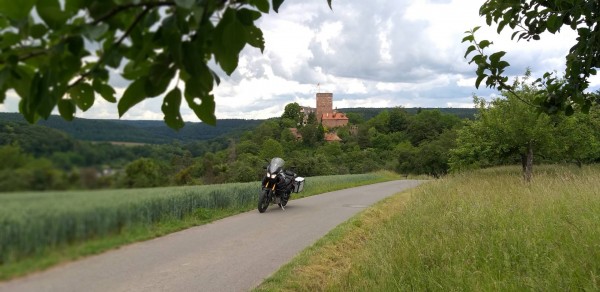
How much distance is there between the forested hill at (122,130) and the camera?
3.77 ft

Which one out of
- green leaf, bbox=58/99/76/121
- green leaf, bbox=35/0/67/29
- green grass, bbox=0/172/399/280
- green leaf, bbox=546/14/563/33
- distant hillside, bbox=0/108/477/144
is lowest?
green grass, bbox=0/172/399/280

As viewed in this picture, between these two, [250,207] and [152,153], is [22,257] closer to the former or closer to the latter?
[152,153]

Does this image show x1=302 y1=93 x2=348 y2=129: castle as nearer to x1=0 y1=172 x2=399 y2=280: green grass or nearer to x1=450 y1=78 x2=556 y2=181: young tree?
x1=450 y1=78 x2=556 y2=181: young tree

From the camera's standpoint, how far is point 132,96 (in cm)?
110

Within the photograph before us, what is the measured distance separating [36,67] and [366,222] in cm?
978

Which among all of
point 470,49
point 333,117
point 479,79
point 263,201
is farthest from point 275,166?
point 333,117

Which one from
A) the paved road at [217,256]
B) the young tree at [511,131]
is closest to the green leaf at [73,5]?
the paved road at [217,256]

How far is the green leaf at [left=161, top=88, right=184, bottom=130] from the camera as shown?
1.13 meters

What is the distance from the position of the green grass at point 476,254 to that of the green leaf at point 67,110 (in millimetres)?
3592

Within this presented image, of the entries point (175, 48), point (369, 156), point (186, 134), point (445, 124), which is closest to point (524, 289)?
point (186, 134)

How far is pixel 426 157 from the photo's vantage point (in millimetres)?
65938

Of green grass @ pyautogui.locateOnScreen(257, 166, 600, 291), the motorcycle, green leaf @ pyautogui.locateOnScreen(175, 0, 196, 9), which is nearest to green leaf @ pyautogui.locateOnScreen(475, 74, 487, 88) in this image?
green grass @ pyautogui.locateOnScreen(257, 166, 600, 291)

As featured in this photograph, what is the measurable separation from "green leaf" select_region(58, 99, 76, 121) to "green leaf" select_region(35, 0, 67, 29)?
11.7 inches

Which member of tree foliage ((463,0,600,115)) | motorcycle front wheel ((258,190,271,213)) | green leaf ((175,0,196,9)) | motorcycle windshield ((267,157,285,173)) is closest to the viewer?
green leaf ((175,0,196,9))
